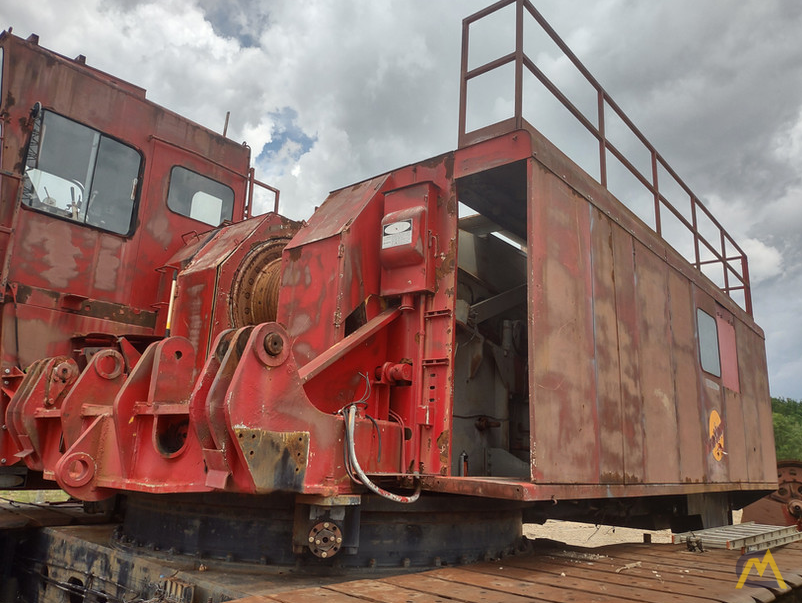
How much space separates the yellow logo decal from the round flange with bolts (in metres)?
4.88

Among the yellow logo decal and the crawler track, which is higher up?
the yellow logo decal

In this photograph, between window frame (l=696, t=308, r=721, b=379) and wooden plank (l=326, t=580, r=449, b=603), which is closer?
wooden plank (l=326, t=580, r=449, b=603)

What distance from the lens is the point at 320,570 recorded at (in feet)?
12.3

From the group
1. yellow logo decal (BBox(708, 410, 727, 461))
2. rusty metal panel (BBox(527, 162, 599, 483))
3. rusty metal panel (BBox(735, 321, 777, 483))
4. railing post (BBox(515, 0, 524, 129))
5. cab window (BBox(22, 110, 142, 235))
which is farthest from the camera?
rusty metal panel (BBox(735, 321, 777, 483))

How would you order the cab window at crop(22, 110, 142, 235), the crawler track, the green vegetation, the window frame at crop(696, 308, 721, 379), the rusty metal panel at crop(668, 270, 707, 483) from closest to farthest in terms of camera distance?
the crawler track
the cab window at crop(22, 110, 142, 235)
the rusty metal panel at crop(668, 270, 707, 483)
the window frame at crop(696, 308, 721, 379)
the green vegetation

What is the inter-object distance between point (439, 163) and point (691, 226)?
5.18 meters

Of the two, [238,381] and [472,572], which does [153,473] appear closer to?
[238,381]

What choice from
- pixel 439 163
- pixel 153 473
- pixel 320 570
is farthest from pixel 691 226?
pixel 153 473

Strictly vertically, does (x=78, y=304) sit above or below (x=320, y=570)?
above

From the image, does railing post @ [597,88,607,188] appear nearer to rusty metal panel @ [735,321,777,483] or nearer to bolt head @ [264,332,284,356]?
bolt head @ [264,332,284,356]

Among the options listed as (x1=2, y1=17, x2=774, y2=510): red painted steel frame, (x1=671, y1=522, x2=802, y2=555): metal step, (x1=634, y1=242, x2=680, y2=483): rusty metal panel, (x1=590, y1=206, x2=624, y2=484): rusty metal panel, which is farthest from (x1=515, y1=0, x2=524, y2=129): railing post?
(x1=671, y1=522, x2=802, y2=555): metal step

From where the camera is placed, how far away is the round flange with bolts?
3463mm

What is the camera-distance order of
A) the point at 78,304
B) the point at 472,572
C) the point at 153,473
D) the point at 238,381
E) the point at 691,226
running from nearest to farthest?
the point at 238,381 → the point at 153,473 → the point at 472,572 → the point at 78,304 → the point at 691,226
